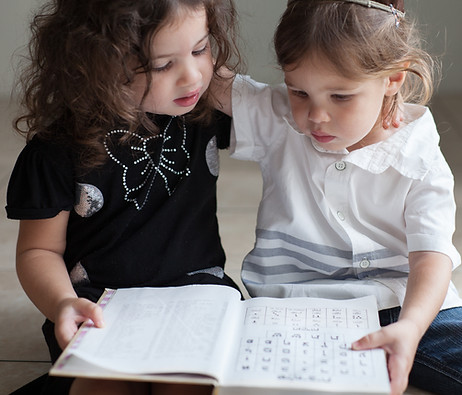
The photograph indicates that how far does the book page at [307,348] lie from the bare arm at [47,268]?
22 centimetres

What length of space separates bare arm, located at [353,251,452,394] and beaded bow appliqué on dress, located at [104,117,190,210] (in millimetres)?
368

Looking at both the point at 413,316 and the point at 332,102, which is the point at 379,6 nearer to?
the point at 332,102

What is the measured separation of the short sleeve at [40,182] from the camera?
1067mm

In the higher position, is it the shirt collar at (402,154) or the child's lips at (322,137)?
the child's lips at (322,137)

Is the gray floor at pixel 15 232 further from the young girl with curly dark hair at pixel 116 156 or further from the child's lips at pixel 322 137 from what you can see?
the child's lips at pixel 322 137

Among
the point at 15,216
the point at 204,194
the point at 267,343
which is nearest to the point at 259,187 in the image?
the point at 204,194

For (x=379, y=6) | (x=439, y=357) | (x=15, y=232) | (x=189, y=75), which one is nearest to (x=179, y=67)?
(x=189, y=75)

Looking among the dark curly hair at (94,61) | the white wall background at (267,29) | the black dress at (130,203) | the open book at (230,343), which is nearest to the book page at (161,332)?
the open book at (230,343)

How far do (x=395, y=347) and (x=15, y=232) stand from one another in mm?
1099

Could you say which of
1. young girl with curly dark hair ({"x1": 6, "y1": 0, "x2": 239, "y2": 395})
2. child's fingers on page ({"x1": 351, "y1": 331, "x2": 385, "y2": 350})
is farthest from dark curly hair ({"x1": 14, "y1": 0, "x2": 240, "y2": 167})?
child's fingers on page ({"x1": 351, "y1": 331, "x2": 385, "y2": 350})

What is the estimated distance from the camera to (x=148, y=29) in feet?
3.17

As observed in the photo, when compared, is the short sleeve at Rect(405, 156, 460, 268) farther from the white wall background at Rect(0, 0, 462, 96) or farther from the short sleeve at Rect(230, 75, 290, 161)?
the white wall background at Rect(0, 0, 462, 96)

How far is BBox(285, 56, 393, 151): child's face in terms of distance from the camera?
1.02m

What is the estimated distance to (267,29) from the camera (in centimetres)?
293
